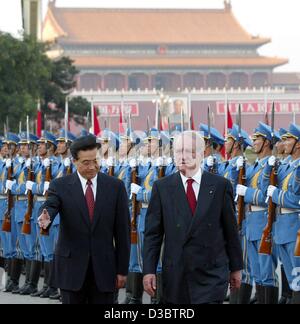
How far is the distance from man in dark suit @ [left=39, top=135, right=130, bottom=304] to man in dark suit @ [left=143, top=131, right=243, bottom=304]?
28 centimetres

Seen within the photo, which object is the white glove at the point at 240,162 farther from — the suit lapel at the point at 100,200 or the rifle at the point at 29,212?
the suit lapel at the point at 100,200

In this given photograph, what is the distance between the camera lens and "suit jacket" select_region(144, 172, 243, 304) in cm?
551

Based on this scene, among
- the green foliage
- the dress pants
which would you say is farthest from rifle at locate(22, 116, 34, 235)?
the green foliage

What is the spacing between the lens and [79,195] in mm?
5879

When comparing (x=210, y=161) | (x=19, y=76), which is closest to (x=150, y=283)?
(x=210, y=161)

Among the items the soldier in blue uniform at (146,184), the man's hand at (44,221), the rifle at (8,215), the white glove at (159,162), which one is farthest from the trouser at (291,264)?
the rifle at (8,215)

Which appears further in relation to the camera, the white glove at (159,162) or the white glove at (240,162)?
the white glove at (159,162)

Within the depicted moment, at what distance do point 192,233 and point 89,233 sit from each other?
1.91ft

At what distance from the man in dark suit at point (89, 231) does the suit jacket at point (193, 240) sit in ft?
0.93

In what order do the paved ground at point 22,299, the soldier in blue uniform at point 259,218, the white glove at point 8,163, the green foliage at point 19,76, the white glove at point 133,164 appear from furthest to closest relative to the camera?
the green foliage at point 19,76
the white glove at point 8,163
the white glove at point 133,164
the paved ground at point 22,299
the soldier in blue uniform at point 259,218

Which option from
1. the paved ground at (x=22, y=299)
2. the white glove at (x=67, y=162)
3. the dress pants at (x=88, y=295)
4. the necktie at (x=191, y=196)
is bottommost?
the paved ground at (x=22, y=299)

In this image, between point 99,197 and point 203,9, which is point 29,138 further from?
point 203,9

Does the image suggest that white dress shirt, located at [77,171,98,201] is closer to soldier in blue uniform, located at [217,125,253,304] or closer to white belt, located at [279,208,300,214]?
white belt, located at [279,208,300,214]

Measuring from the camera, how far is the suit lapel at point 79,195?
5.84 m
